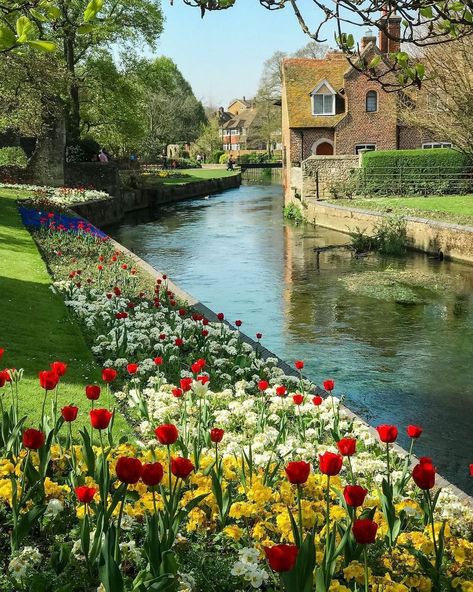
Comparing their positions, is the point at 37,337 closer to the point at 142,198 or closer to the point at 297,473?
the point at 297,473

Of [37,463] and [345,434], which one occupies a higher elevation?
[37,463]

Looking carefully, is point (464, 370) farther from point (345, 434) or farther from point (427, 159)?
point (427, 159)

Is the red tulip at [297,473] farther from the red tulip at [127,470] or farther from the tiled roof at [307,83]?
the tiled roof at [307,83]

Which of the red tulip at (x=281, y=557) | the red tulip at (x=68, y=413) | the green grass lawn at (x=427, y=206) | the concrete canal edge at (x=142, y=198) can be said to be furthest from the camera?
the concrete canal edge at (x=142, y=198)

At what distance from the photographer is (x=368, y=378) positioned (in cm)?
1052

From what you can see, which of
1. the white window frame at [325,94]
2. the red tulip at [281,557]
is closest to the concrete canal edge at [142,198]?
the white window frame at [325,94]

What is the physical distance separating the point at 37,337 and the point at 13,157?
2868 cm

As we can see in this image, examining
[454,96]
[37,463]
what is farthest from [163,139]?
[37,463]

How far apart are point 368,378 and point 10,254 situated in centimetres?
847

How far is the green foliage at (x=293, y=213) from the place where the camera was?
3419cm

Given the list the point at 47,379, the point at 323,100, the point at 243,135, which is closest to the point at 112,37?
the point at 323,100

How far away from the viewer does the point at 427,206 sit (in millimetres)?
27422

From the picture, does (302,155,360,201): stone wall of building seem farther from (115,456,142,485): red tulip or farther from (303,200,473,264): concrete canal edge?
(115,456,142,485): red tulip

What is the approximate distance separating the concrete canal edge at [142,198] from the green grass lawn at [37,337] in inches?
568
